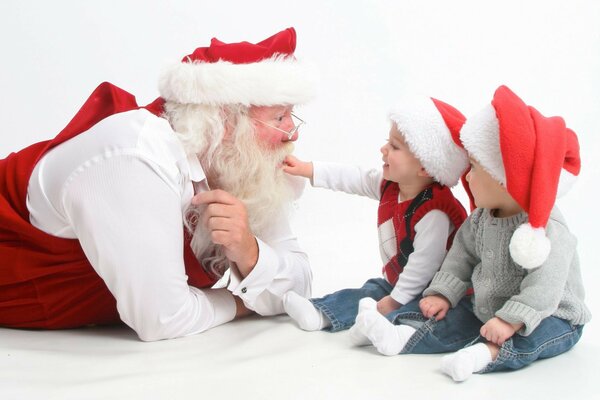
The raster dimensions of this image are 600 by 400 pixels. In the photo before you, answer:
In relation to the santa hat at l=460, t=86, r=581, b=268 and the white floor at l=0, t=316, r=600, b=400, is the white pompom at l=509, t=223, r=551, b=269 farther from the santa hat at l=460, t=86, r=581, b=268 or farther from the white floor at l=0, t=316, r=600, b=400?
the white floor at l=0, t=316, r=600, b=400

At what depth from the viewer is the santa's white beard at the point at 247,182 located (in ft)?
9.38

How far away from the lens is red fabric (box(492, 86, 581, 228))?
2244mm

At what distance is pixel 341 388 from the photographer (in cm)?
221

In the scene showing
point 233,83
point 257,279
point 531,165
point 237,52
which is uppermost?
point 237,52

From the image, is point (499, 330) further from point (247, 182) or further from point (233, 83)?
point (233, 83)

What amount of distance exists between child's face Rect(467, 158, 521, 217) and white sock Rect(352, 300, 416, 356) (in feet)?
1.58

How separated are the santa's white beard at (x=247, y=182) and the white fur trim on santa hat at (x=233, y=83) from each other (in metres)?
0.14

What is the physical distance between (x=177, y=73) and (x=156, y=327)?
894 millimetres

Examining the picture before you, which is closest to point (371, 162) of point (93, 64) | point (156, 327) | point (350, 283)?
point (350, 283)

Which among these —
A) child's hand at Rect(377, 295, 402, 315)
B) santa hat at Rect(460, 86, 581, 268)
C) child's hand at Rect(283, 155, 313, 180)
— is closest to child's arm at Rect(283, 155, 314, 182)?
child's hand at Rect(283, 155, 313, 180)

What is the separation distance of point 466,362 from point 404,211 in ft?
2.43

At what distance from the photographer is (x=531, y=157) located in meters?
2.26

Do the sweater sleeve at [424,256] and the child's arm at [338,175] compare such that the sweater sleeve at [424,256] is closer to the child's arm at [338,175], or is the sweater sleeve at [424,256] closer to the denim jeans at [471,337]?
the denim jeans at [471,337]

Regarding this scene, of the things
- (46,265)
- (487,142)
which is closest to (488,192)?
(487,142)
